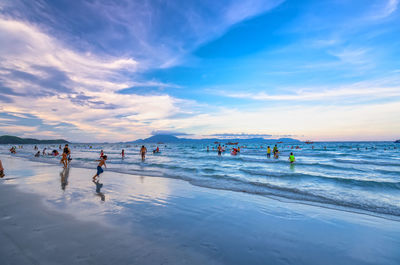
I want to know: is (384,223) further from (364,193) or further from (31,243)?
(31,243)

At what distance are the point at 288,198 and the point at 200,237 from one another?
20.2ft

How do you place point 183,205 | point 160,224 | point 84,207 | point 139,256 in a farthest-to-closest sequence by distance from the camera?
point 183,205 → point 84,207 → point 160,224 → point 139,256

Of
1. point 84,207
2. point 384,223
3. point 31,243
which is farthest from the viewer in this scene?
point 84,207

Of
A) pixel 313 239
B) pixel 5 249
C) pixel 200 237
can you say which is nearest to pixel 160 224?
pixel 200 237

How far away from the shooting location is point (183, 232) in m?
5.19

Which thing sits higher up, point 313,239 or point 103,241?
point 103,241

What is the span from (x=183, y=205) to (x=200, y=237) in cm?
288

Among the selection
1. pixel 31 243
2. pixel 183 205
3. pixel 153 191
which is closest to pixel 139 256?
pixel 31 243

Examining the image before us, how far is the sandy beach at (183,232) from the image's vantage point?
4.04 m

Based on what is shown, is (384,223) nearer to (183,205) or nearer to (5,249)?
(183,205)

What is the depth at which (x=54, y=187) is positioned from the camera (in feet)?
33.9

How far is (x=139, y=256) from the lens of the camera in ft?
12.9

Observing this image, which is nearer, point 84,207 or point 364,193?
point 84,207

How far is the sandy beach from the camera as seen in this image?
4035mm
